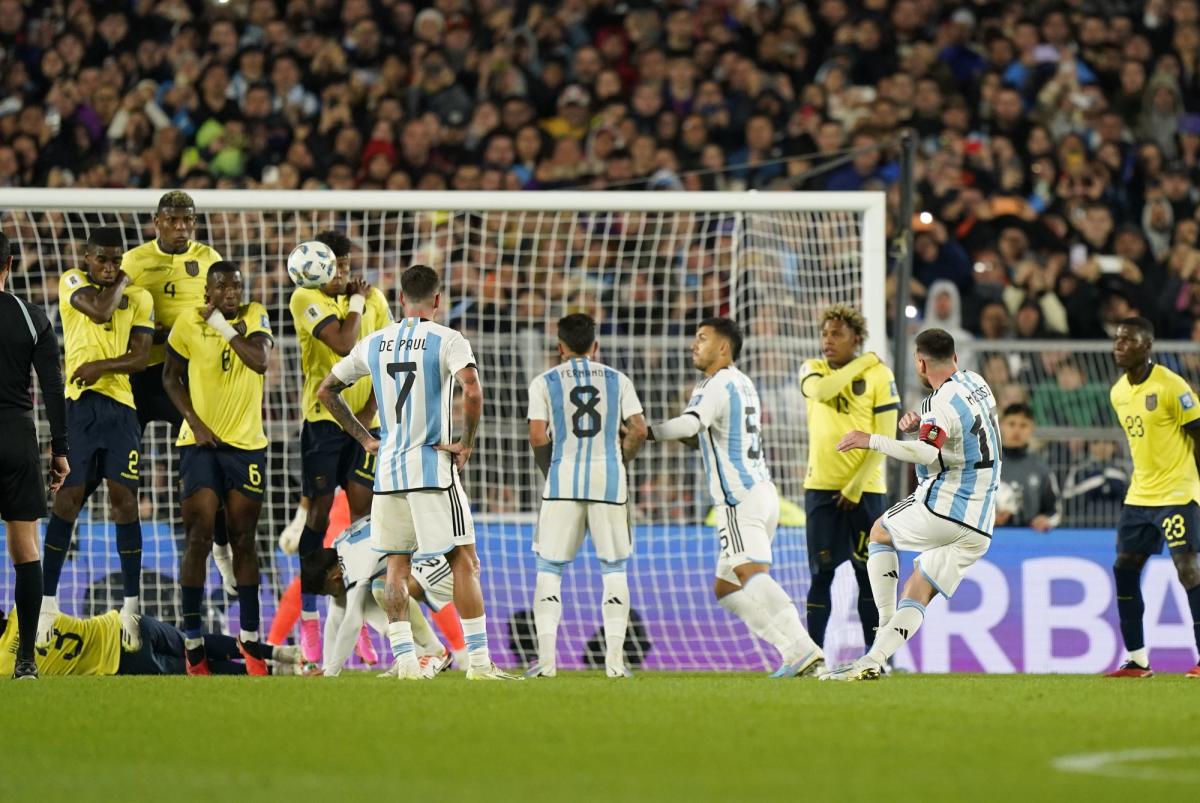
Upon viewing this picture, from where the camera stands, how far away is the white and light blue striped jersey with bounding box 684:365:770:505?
392 inches

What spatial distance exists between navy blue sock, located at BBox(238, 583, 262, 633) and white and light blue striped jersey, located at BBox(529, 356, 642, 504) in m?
1.98

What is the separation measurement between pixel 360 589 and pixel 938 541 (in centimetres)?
320

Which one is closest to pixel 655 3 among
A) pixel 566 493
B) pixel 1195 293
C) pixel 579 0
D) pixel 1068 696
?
pixel 579 0

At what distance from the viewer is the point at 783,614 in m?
9.80

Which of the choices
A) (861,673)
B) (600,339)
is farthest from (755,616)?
(600,339)

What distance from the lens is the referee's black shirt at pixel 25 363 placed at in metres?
8.52

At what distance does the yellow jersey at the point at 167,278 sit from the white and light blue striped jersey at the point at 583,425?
7.75 feet

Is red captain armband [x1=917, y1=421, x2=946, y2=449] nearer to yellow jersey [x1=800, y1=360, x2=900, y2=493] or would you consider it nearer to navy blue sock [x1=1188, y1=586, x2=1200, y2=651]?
yellow jersey [x1=800, y1=360, x2=900, y2=493]

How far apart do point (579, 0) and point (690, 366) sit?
6644 mm

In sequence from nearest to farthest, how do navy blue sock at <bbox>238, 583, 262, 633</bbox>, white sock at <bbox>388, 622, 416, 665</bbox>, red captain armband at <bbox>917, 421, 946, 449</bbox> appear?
A: 1. red captain armband at <bbox>917, 421, 946, 449</bbox>
2. white sock at <bbox>388, 622, 416, 665</bbox>
3. navy blue sock at <bbox>238, 583, 262, 633</bbox>

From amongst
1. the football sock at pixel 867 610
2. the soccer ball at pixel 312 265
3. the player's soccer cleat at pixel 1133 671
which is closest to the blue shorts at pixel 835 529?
the football sock at pixel 867 610

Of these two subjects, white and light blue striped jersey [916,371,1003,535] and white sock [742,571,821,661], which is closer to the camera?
white and light blue striped jersey [916,371,1003,535]

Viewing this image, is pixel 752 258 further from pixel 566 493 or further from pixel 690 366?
pixel 566 493

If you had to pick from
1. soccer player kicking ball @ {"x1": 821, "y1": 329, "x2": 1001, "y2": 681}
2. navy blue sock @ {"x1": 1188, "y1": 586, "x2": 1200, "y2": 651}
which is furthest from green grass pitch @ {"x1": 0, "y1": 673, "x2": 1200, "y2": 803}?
navy blue sock @ {"x1": 1188, "y1": 586, "x2": 1200, "y2": 651}
